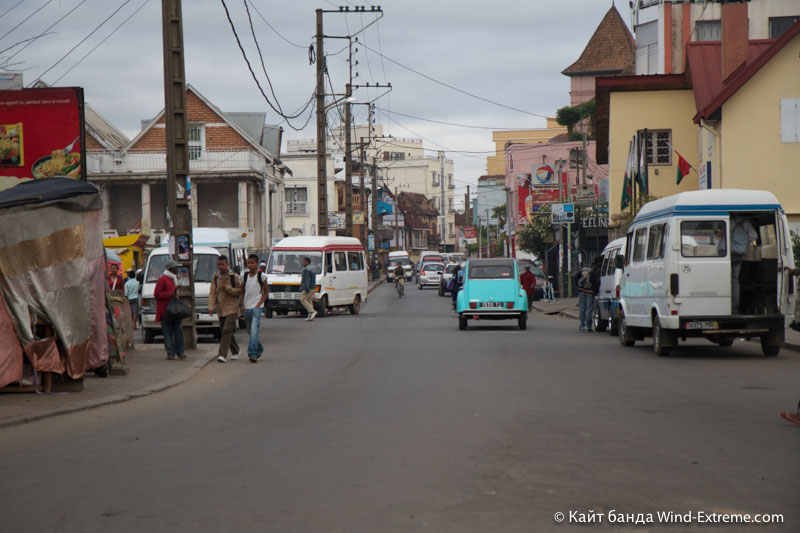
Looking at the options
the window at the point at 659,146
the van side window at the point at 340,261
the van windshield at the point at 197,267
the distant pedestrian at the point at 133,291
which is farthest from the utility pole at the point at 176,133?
the window at the point at 659,146

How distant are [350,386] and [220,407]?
2262mm

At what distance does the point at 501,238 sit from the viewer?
8981 centimetres

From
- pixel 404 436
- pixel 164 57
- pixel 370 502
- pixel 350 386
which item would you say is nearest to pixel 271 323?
pixel 164 57

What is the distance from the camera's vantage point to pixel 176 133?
1936 cm

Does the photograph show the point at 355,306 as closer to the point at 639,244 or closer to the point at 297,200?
the point at 639,244

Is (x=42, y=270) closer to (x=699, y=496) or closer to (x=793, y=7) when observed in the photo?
(x=699, y=496)

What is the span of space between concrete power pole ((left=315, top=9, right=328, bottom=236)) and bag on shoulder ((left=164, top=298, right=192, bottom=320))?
24.4m

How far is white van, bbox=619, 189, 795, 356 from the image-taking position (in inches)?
659

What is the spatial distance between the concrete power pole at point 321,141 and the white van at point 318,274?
275 inches

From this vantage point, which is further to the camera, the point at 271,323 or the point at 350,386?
the point at 271,323

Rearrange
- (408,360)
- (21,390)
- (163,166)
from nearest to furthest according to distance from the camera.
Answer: (21,390)
(408,360)
(163,166)

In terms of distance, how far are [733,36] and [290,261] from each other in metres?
17.0

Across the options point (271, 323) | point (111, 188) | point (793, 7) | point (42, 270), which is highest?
→ point (793, 7)

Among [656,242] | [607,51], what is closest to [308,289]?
[656,242]
